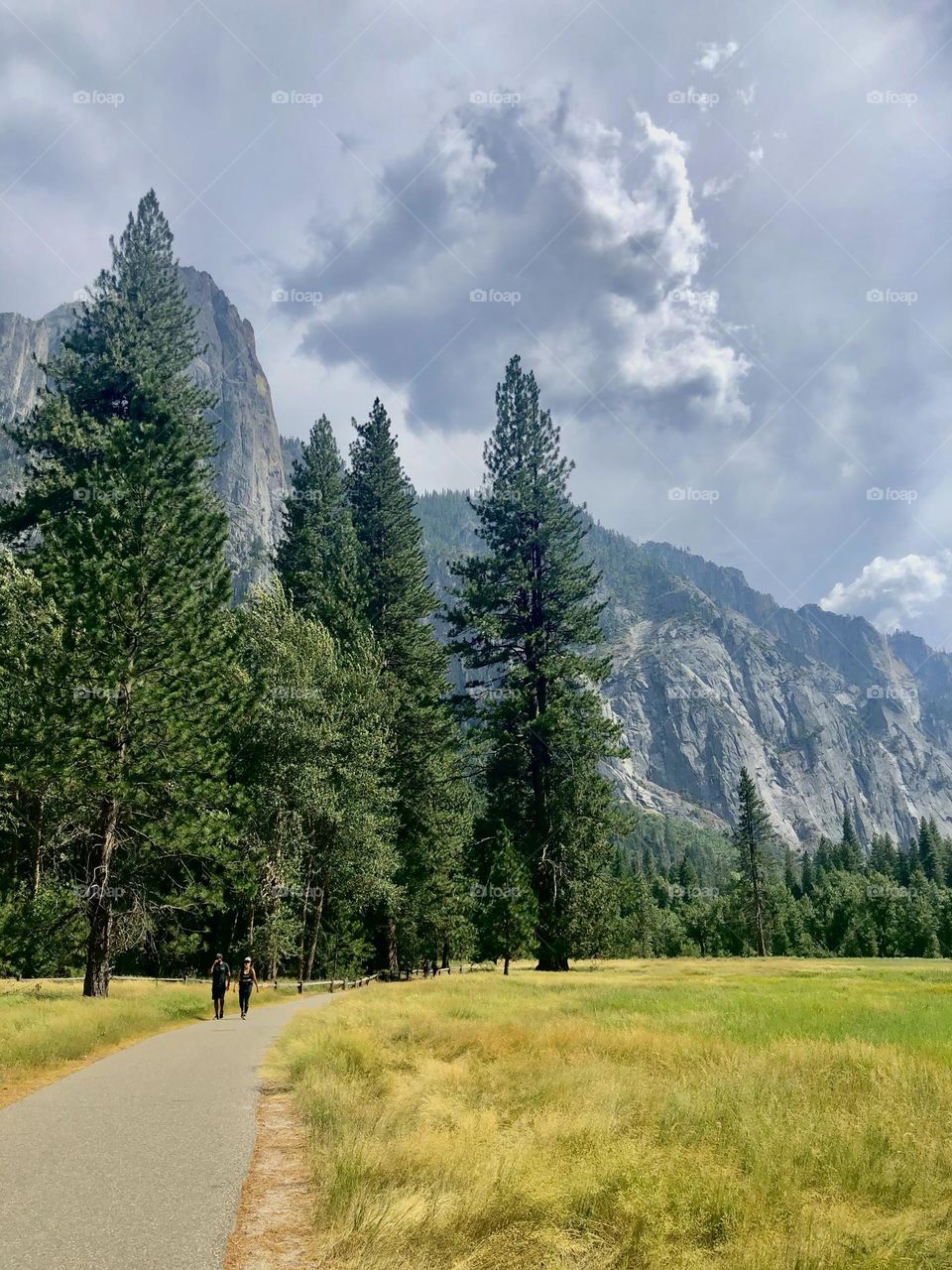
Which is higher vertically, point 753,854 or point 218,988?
point 753,854

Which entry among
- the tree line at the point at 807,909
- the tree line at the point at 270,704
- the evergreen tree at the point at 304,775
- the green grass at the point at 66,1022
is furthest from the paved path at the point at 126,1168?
the tree line at the point at 807,909

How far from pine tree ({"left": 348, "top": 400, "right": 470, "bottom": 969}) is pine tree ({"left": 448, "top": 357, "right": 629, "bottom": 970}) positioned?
5.51m

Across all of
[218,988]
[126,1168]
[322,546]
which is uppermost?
[322,546]

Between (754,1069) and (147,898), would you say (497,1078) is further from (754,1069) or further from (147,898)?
(147,898)

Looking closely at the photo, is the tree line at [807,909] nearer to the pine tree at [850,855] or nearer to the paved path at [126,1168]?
the pine tree at [850,855]

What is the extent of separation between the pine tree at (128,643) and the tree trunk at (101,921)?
5 centimetres

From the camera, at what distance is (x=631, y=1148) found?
660 cm

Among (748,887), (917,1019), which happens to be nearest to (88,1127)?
(917,1019)

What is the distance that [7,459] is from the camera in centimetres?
19100

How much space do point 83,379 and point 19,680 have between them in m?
19.5

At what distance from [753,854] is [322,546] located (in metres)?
60.9

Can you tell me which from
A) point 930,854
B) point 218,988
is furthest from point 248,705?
point 930,854

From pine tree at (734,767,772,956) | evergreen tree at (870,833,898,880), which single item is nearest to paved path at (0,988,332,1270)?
pine tree at (734,767,772,956)

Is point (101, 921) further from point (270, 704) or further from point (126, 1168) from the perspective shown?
point (126, 1168)
